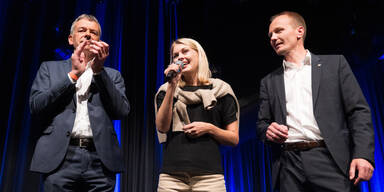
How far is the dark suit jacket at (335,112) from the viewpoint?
1498 mm

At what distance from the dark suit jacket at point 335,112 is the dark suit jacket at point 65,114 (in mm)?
749

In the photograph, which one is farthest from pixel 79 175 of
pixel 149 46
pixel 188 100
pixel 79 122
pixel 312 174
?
pixel 149 46

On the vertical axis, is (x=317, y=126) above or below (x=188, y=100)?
below

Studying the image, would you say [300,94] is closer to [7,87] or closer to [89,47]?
[89,47]

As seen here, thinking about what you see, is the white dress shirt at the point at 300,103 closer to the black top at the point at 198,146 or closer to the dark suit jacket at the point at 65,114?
the black top at the point at 198,146

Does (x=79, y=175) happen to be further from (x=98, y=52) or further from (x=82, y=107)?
(x=98, y=52)

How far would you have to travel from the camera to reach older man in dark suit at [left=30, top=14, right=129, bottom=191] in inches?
59.1

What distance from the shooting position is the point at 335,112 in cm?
160

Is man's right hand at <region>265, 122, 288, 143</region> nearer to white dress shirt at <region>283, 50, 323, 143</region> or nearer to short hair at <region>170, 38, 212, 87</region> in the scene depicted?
white dress shirt at <region>283, 50, 323, 143</region>

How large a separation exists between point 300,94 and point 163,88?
700 millimetres

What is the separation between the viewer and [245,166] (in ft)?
21.8

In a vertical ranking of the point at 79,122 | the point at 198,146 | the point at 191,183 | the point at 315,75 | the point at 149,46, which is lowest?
the point at 191,183

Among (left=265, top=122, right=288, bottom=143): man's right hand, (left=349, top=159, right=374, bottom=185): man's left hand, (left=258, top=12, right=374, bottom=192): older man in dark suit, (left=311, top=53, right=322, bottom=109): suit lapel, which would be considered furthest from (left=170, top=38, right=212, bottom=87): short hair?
(left=349, top=159, right=374, bottom=185): man's left hand

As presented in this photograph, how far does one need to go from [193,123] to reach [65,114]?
60 centimetres
